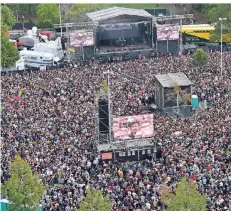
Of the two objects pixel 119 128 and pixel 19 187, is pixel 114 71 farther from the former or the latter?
pixel 19 187

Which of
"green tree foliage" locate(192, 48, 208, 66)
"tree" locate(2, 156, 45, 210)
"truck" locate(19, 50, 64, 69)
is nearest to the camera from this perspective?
"tree" locate(2, 156, 45, 210)

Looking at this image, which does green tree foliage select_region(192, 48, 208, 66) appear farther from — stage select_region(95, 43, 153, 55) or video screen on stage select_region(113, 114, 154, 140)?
video screen on stage select_region(113, 114, 154, 140)

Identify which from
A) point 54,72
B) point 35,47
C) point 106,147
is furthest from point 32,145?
point 35,47

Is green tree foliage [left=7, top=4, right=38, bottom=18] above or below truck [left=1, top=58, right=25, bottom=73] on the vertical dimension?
above

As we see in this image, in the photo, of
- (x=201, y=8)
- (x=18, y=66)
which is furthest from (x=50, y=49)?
(x=201, y=8)

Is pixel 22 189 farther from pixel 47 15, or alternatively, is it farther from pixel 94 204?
pixel 47 15

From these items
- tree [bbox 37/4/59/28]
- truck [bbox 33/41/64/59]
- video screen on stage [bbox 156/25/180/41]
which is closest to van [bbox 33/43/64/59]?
truck [bbox 33/41/64/59]
